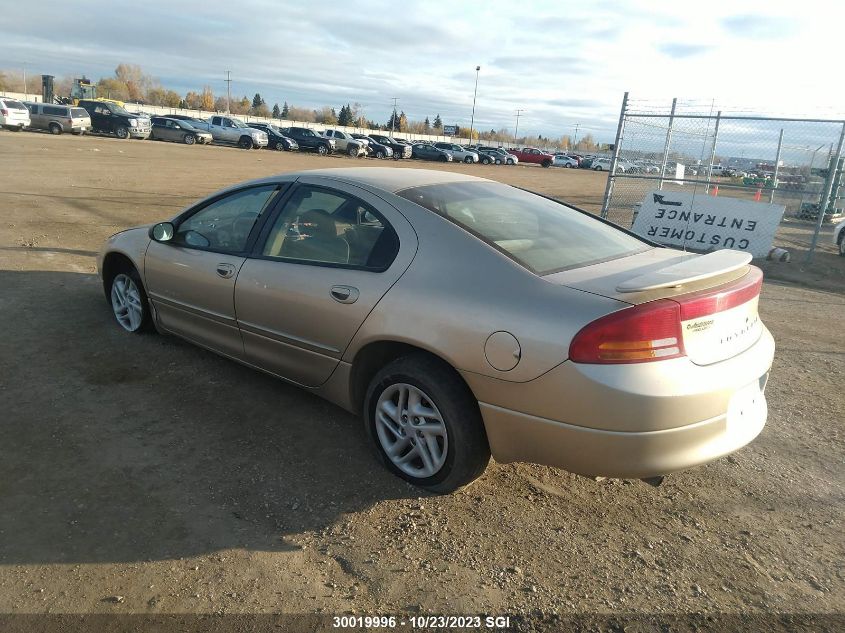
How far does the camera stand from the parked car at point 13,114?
1294 inches

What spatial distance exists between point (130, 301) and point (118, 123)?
124 ft

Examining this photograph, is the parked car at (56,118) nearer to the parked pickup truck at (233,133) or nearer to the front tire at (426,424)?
the parked pickup truck at (233,133)

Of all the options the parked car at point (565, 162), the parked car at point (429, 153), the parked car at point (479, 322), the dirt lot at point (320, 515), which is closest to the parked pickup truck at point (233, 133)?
the parked car at point (429, 153)

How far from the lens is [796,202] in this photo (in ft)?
45.7

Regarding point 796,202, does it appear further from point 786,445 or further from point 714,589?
point 714,589

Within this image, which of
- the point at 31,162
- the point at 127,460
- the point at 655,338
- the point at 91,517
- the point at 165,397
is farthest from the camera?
the point at 31,162

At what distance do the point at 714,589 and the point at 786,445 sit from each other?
5.49ft

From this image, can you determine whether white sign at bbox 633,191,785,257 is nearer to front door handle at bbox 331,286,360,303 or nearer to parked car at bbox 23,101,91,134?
front door handle at bbox 331,286,360,303

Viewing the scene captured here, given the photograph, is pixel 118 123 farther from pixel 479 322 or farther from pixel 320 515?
pixel 479 322

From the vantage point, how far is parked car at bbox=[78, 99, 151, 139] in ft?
122

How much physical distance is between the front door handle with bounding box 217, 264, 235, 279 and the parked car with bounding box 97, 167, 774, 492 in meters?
0.01

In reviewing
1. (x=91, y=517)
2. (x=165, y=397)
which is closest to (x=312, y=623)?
(x=91, y=517)

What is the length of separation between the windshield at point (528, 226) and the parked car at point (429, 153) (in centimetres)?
4326

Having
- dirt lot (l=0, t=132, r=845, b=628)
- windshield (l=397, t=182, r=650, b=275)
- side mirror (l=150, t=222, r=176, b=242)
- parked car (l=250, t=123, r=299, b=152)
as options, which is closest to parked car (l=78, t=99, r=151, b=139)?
parked car (l=250, t=123, r=299, b=152)
